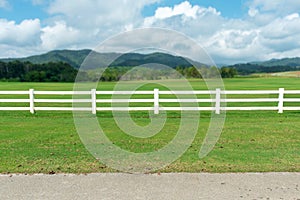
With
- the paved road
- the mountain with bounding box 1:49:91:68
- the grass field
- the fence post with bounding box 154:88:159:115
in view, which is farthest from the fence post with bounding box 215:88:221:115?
the paved road

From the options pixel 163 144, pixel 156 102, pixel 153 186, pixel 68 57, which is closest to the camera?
pixel 153 186

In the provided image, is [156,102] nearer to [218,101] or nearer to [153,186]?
[218,101]

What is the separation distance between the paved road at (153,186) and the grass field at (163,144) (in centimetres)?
28

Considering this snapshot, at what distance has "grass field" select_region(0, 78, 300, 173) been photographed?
13.6 ft

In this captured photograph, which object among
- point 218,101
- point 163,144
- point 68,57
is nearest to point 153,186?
point 163,144

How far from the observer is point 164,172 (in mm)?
3934

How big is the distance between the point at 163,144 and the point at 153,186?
7.70 feet

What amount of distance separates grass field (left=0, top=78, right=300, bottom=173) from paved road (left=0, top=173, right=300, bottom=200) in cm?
28

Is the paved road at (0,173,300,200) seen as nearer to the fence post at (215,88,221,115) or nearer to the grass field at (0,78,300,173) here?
the grass field at (0,78,300,173)

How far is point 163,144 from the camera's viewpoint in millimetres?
5773

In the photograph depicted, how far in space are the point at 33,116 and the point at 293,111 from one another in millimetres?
10337

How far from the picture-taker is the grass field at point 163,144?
414cm

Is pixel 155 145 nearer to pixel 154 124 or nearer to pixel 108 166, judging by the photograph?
pixel 108 166

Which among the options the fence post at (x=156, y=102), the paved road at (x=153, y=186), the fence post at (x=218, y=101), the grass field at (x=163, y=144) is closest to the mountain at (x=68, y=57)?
the grass field at (x=163, y=144)
